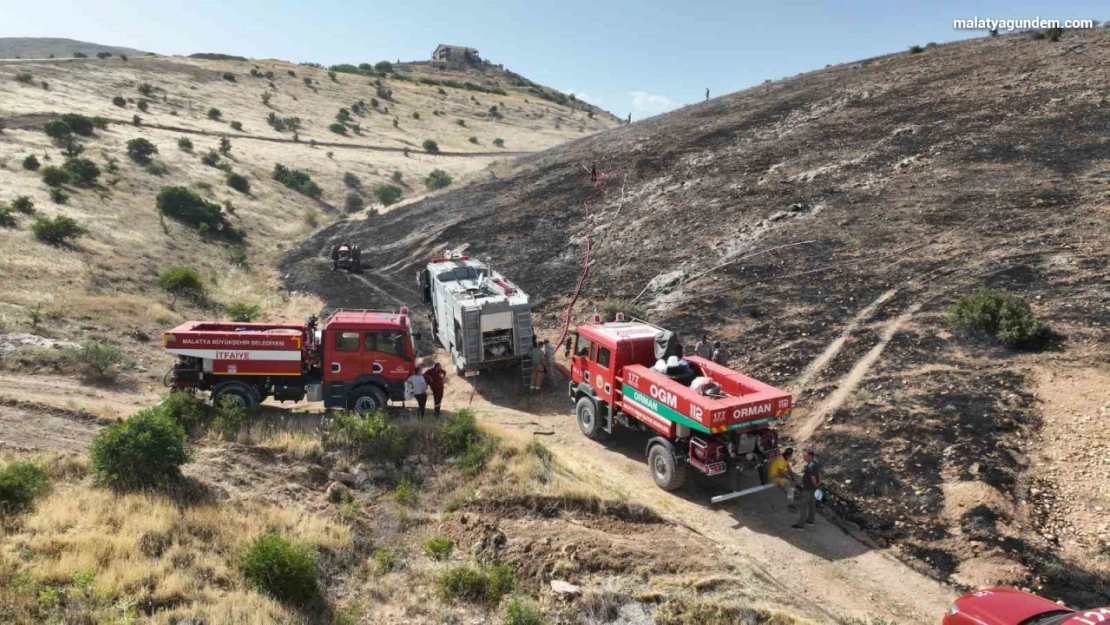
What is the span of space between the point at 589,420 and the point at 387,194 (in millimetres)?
47540

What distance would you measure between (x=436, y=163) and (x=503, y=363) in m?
58.0

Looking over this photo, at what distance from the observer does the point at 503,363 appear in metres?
21.0

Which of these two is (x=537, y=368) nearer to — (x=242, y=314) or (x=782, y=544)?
(x=782, y=544)

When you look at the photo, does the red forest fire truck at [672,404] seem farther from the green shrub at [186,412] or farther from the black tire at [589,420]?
the green shrub at [186,412]

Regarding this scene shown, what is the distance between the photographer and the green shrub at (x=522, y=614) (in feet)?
29.4

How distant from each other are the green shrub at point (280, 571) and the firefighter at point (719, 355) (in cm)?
1234

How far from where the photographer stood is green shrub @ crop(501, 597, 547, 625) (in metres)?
8.96

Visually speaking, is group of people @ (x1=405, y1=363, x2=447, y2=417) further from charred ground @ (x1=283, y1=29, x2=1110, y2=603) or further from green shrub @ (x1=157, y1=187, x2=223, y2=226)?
green shrub @ (x1=157, y1=187, x2=223, y2=226)

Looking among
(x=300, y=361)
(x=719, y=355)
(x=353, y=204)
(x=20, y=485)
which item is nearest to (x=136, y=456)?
(x=20, y=485)

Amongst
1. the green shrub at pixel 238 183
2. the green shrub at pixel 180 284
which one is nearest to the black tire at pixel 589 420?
the green shrub at pixel 180 284

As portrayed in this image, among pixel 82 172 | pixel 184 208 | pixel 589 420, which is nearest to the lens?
pixel 589 420

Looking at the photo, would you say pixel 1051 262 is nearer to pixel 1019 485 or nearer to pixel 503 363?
pixel 1019 485

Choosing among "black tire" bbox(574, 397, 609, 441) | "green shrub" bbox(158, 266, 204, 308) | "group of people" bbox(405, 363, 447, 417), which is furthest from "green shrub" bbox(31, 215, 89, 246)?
"black tire" bbox(574, 397, 609, 441)

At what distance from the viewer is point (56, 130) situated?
4612cm
